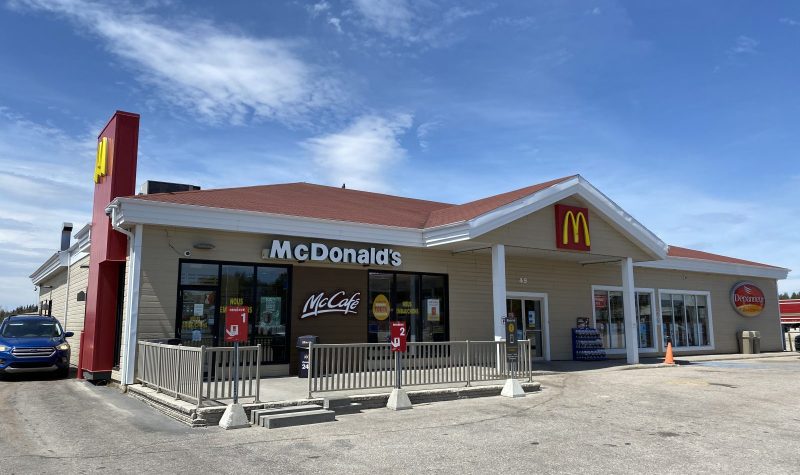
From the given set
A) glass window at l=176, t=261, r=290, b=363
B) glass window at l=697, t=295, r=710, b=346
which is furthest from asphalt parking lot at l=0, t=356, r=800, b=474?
glass window at l=697, t=295, r=710, b=346

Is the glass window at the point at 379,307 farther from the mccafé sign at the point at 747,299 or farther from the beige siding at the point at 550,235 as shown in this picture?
the mccafé sign at the point at 747,299

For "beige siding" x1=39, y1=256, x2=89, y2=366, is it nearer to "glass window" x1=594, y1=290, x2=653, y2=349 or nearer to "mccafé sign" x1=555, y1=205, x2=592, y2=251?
"mccafé sign" x1=555, y1=205, x2=592, y2=251

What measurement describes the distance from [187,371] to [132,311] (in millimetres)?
3749

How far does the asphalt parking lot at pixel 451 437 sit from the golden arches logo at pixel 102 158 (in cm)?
572

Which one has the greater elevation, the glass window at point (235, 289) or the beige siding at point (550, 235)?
the beige siding at point (550, 235)

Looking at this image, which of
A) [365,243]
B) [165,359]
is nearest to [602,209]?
[365,243]

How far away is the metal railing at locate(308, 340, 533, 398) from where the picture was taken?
10.7 metres

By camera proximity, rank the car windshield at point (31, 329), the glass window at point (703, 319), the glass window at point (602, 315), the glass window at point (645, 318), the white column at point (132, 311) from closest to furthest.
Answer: the white column at point (132, 311)
the car windshield at point (31, 329)
the glass window at point (602, 315)
the glass window at point (645, 318)
the glass window at point (703, 319)

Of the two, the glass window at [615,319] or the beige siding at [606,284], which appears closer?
the beige siding at [606,284]

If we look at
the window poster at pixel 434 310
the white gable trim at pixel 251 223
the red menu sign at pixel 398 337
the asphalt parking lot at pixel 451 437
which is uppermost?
the white gable trim at pixel 251 223

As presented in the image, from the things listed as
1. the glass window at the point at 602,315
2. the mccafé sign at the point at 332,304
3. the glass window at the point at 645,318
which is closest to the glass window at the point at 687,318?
the glass window at the point at 645,318

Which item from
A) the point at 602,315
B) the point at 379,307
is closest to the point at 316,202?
the point at 379,307

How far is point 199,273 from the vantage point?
1352 cm

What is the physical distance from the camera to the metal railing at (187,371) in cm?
912
